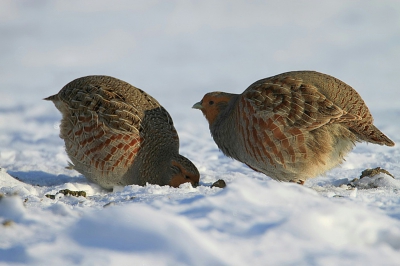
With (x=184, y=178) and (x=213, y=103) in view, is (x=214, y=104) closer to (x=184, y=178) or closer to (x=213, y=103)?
(x=213, y=103)

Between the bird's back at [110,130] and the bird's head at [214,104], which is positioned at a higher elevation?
the bird's head at [214,104]

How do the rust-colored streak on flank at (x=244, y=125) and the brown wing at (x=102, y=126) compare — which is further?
the brown wing at (x=102, y=126)

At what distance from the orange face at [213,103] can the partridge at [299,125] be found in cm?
61

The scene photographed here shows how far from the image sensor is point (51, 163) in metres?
7.42

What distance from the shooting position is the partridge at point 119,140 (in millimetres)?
5125

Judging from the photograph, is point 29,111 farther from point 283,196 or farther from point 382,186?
point 283,196

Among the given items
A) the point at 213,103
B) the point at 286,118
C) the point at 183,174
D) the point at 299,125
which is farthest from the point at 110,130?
the point at 299,125

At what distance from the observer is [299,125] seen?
4688mm

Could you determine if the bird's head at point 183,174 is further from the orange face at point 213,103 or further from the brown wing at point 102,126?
the orange face at point 213,103

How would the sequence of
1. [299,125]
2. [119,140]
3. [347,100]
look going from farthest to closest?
[119,140], [347,100], [299,125]

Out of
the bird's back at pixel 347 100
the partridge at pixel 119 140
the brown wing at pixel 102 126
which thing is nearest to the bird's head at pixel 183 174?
the partridge at pixel 119 140

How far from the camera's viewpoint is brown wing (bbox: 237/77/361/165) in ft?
15.4

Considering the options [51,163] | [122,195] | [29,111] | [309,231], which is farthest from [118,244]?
[29,111]

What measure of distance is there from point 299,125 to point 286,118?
136mm
